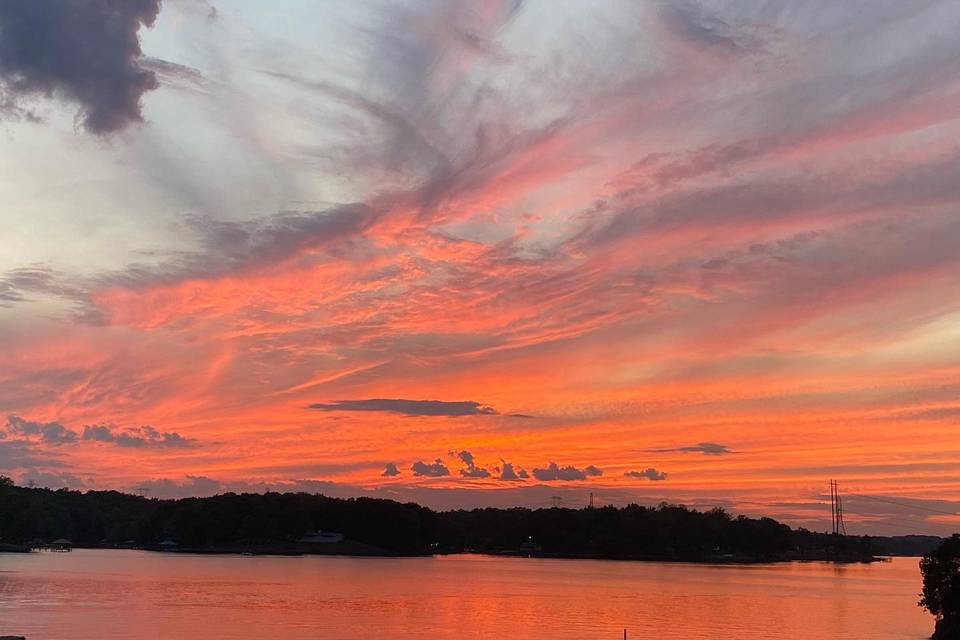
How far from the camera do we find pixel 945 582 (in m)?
77.4

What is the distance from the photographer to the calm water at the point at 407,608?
88.6 meters

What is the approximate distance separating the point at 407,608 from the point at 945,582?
63479 millimetres

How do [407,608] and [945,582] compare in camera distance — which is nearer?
[945,582]

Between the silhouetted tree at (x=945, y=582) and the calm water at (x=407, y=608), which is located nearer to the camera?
the silhouetted tree at (x=945, y=582)

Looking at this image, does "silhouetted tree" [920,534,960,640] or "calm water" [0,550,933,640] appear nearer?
"silhouetted tree" [920,534,960,640]

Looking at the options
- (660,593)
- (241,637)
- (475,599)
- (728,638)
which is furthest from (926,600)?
(660,593)

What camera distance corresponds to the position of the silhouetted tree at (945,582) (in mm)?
76625

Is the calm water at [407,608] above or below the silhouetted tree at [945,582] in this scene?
below

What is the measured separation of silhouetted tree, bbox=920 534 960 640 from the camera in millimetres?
76625

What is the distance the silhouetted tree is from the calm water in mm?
18665

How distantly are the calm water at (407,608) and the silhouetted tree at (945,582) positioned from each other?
18.7 meters

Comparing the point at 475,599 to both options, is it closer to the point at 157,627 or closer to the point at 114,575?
the point at 157,627

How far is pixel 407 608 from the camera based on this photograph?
116438 mm

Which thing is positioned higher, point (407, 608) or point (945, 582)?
point (945, 582)
